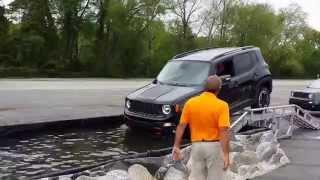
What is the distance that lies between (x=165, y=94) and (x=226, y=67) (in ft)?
7.47

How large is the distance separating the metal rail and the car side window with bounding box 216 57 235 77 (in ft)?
4.47

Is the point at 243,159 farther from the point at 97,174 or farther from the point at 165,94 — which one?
the point at 165,94

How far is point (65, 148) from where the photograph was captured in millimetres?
12781

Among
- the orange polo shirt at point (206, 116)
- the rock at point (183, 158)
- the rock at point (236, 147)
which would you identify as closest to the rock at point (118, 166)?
the rock at point (183, 158)

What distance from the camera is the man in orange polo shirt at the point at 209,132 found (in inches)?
260

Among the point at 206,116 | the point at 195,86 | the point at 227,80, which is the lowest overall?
the point at 195,86

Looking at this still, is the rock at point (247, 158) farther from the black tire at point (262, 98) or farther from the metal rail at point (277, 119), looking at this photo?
the black tire at point (262, 98)

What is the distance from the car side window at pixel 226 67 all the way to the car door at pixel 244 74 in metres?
0.13

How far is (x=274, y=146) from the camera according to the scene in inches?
450

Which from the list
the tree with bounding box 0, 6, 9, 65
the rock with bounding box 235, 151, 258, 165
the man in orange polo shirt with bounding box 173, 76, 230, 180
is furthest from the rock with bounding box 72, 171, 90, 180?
the tree with bounding box 0, 6, 9, 65

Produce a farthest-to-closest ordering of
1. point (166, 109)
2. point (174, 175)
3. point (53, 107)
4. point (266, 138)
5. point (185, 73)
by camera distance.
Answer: point (53, 107) → point (185, 73) → point (166, 109) → point (266, 138) → point (174, 175)

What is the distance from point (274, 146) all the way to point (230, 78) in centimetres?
361

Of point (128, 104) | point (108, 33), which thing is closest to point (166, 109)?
point (128, 104)

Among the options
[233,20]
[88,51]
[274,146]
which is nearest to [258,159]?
[274,146]
